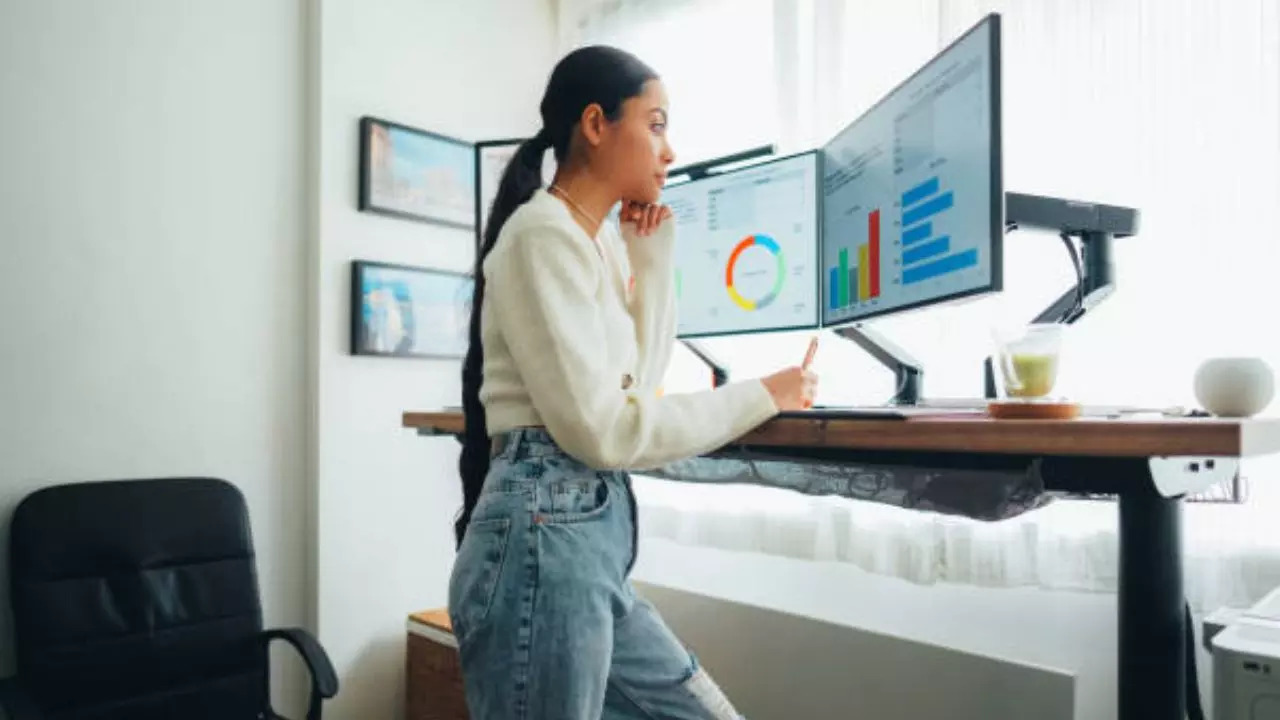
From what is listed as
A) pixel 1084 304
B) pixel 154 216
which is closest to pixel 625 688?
pixel 1084 304

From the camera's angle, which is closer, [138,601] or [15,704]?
[15,704]

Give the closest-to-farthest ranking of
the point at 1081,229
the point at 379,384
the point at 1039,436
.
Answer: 1. the point at 1039,436
2. the point at 1081,229
3. the point at 379,384

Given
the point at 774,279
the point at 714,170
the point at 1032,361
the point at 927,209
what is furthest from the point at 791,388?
the point at 714,170

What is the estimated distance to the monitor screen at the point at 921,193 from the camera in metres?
1.06

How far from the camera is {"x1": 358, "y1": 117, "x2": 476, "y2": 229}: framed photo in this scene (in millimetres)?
2246

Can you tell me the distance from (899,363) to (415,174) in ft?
4.87

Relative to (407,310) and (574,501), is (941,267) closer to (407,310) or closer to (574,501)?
(574,501)

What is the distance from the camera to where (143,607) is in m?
1.69

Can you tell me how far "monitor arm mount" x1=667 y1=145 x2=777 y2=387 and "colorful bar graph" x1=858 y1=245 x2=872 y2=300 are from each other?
14.2 inches

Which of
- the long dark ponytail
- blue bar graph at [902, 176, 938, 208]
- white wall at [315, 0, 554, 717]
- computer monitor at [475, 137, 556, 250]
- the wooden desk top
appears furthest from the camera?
white wall at [315, 0, 554, 717]

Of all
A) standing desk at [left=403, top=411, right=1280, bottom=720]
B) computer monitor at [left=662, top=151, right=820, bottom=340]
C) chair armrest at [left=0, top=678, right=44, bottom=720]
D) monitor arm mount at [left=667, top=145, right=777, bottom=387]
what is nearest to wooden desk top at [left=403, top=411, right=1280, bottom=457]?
standing desk at [left=403, top=411, right=1280, bottom=720]

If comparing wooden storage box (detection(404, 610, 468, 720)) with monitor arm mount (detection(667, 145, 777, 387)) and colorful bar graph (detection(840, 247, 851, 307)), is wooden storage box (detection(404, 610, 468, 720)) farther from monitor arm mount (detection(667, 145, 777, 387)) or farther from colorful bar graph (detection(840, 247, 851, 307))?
colorful bar graph (detection(840, 247, 851, 307))

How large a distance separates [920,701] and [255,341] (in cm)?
171

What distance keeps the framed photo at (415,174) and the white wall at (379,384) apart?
34mm
